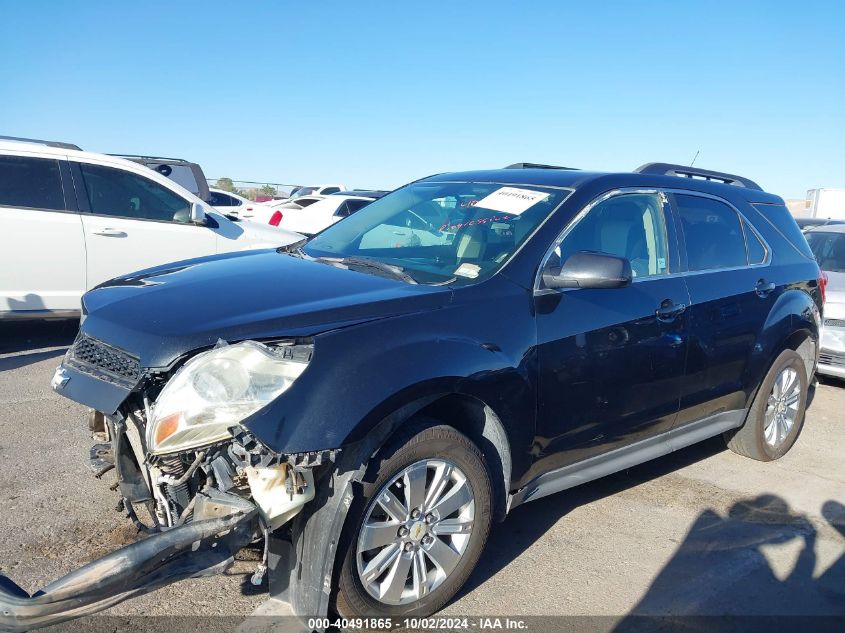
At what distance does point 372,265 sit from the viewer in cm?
359

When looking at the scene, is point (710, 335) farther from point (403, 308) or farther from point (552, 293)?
point (403, 308)

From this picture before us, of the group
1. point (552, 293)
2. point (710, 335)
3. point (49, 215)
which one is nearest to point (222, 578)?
point (552, 293)

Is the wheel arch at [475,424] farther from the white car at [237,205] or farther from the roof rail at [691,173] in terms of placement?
the white car at [237,205]

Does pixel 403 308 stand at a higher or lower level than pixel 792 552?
higher

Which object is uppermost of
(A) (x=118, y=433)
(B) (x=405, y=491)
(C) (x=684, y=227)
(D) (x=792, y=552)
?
(C) (x=684, y=227)

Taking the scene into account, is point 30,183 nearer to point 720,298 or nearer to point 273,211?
point 720,298

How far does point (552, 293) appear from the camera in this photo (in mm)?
3340

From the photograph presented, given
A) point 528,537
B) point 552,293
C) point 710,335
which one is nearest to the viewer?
point 552,293

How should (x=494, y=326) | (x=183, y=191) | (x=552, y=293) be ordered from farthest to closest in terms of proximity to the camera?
1. (x=183, y=191)
2. (x=552, y=293)
3. (x=494, y=326)

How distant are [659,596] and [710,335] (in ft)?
5.05

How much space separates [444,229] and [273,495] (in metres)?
1.87

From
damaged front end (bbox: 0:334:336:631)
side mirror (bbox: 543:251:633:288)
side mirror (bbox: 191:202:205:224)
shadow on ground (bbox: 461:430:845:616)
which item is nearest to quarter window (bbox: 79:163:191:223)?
side mirror (bbox: 191:202:205:224)

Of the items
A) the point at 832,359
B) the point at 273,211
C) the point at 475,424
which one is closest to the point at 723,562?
the point at 475,424

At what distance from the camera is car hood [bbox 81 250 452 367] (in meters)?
2.65
